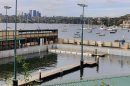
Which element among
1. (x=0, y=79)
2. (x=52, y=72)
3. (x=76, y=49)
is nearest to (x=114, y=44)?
(x=76, y=49)

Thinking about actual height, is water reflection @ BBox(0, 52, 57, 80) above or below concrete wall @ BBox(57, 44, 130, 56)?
below

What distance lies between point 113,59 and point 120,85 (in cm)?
5284

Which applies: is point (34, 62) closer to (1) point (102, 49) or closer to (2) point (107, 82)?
(1) point (102, 49)

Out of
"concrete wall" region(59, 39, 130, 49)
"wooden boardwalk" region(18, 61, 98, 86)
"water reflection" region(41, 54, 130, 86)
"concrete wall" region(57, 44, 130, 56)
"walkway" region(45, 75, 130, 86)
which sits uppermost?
"walkway" region(45, 75, 130, 86)

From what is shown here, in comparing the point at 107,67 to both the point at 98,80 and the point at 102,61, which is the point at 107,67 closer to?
the point at 102,61

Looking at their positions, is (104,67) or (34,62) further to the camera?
(34,62)

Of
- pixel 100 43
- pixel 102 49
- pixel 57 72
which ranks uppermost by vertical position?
pixel 100 43

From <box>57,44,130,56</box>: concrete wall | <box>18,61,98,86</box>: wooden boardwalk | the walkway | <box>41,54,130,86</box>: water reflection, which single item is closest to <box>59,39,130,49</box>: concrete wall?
<box>57,44,130,56</box>: concrete wall

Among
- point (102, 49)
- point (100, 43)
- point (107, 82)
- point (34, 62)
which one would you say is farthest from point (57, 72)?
point (100, 43)

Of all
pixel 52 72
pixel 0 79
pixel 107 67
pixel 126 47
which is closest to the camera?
pixel 0 79

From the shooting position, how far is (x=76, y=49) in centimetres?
7969

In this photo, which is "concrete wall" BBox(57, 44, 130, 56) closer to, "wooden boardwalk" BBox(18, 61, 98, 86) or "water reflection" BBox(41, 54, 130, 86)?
"water reflection" BBox(41, 54, 130, 86)

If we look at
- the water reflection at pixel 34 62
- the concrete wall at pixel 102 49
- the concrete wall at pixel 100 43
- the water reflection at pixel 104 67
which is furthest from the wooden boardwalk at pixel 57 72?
the concrete wall at pixel 100 43

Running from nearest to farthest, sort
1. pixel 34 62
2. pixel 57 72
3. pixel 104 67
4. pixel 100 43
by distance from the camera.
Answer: pixel 57 72, pixel 104 67, pixel 34 62, pixel 100 43
